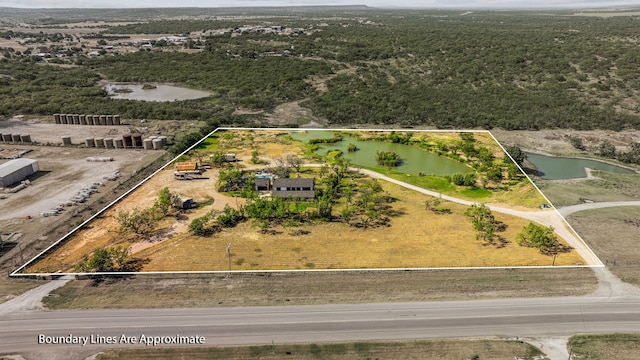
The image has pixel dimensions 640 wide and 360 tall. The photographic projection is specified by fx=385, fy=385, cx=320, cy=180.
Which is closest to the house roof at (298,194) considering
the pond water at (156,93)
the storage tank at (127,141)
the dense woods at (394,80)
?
the storage tank at (127,141)

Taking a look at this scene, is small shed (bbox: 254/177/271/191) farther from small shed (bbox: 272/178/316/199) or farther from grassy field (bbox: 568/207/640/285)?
grassy field (bbox: 568/207/640/285)

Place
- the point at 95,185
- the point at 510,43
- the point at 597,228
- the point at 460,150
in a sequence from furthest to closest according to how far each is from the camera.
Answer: the point at 510,43 < the point at 460,150 < the point at 95,185 < the point at 597,228

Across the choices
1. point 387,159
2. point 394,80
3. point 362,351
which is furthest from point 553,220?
point 394,80

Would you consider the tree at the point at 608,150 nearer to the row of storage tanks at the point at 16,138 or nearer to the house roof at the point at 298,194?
the house roof at the point at 298,194

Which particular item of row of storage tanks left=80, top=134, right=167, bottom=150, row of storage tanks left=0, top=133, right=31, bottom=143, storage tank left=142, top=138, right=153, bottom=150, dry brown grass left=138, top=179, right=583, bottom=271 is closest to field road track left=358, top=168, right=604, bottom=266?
dry brown grass left=138, top=179, right=583, bottom=271

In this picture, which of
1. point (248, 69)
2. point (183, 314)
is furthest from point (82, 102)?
point (183, 314)

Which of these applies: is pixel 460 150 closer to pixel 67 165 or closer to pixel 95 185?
pixel 95 185

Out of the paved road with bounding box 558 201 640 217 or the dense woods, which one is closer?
the paved road with bounding box 558 201 640 217
